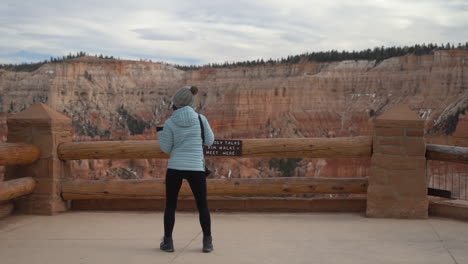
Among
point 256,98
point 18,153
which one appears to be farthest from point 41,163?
point 256,98

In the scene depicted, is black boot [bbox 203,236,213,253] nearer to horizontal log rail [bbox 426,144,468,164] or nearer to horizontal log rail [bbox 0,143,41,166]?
horizontal log rail [bbox 0,143,41,166]

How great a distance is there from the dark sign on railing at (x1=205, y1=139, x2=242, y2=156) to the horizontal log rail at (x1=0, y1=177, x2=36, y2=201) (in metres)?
2.30

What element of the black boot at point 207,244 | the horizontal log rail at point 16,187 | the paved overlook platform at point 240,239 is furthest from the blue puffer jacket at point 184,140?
the horizontal log rail at point 16,187

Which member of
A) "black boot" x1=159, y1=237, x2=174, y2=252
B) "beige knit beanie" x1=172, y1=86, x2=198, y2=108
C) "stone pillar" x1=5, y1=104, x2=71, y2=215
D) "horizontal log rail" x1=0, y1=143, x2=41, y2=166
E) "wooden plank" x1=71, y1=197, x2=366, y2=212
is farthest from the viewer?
"wooden plank" x1=71, y1=197, x2=366, y2=212

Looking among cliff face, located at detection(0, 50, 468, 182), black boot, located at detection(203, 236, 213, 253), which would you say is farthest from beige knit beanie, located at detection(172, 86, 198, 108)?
cliff face, located at detection(0, 50, 468, 182)

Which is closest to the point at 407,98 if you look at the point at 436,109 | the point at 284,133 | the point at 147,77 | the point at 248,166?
the point at 436,109

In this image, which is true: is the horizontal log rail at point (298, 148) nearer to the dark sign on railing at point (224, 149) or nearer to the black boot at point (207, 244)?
the dark sign on railing at point (224, 149)

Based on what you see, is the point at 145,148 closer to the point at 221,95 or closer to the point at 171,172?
the point at 171,172

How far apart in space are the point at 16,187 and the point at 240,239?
2932mm

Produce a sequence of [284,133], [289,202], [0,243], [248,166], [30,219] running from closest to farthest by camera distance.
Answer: [0,243], [30,219], [289,202], [248,166], [284,133]

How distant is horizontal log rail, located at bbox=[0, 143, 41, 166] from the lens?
699cm

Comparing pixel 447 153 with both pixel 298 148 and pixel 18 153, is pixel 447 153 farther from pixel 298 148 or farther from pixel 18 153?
pixel 18 153

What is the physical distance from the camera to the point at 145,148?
7.49 m

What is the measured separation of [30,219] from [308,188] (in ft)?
11.7
